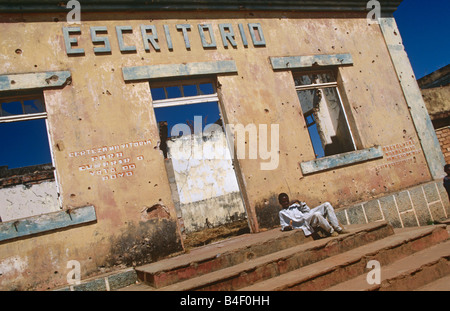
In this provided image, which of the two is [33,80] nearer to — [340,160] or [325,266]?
[325,266]

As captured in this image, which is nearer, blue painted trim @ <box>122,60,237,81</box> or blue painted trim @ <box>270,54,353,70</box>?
blue painted trim @ <box>122,60,237,81</box>

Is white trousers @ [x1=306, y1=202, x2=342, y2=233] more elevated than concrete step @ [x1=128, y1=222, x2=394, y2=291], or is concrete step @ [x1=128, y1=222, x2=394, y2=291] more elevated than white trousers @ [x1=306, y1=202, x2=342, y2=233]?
white trousers @ [x1=306, y1=202, x2=342, y2=233]

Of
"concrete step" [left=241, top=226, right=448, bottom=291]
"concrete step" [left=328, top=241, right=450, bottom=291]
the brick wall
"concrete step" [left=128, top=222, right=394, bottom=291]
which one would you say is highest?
the brick wall

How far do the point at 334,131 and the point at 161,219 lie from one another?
5643 millimetres

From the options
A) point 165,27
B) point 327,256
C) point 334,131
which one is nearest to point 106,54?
point 165,27

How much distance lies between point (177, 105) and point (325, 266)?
3.65 m

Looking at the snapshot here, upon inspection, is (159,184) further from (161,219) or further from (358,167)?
(358,167)

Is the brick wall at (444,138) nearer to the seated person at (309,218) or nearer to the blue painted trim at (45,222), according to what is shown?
the seated person at (309,218)

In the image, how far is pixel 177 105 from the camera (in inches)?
222

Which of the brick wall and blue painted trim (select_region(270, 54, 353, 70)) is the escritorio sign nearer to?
blue painted trim (select_region(270, 54, 353, 70))

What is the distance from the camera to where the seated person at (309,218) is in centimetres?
430

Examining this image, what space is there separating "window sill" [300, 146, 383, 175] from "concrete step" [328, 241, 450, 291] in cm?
257

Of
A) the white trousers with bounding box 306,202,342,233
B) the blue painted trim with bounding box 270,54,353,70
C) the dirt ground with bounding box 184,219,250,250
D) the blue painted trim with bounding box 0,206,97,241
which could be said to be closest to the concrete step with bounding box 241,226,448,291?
the white trousers with bounding box 306,202,342,233

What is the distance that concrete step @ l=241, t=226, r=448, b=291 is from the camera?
117 inches
